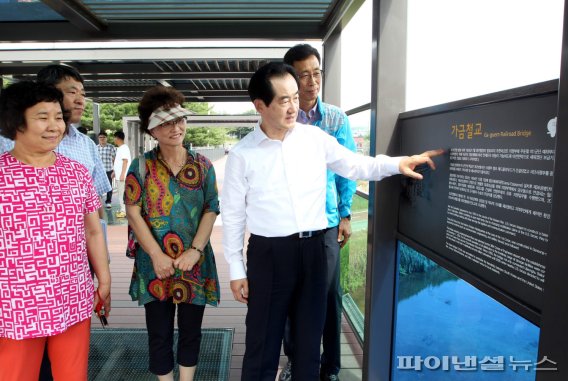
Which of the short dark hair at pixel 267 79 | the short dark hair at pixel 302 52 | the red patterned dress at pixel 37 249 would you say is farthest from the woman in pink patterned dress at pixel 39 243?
the short dark hair at pixel 302 52

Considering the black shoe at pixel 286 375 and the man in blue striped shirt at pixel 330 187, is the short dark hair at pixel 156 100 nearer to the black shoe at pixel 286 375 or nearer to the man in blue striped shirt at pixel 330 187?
the man in blue striped shirt at pixel 330 187

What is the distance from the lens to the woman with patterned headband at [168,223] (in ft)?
7.00

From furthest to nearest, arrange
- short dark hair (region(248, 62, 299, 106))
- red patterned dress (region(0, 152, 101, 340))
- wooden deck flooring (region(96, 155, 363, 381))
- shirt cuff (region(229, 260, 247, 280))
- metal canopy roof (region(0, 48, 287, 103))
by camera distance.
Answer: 1. metal canopy roof (region(0, 48, 287, 103))
2. wooden deck flooring (region(96, 155, 363, 381))
3. shirt cuff (region(229, 260, 247, 280))
4. short dark hair (region(248, 62, 299, 106))
5. red patterned dress (region(0, 152, 101, 340))

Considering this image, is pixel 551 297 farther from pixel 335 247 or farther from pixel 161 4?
pixel 161 4

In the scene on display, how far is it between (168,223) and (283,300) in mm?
694

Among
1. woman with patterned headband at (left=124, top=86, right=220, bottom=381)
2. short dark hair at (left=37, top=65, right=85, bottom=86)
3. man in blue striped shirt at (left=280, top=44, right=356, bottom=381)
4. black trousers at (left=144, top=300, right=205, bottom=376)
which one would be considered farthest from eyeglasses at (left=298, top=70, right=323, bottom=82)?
black trousers at (left=144, top=300, right=205, bottom=376)

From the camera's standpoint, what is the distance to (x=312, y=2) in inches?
112

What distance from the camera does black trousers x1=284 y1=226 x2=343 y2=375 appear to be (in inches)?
91.6

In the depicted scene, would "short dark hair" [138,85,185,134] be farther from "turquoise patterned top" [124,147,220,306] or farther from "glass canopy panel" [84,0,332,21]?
"glass canopy panel" [84,0,332,21]

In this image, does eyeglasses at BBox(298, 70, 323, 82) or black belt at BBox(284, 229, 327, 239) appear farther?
eyeglasses at BBox(298, 70, 323, 82)

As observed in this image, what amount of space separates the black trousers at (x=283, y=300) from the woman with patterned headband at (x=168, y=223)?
40 centimetres

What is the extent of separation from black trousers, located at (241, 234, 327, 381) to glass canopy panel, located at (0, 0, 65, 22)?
218cm

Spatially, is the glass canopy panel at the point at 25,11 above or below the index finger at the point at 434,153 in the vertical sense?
above

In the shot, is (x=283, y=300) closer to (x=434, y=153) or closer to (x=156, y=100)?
(x=434, y=153)
